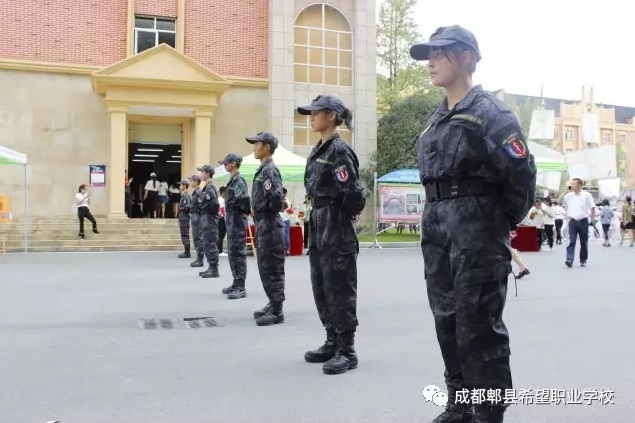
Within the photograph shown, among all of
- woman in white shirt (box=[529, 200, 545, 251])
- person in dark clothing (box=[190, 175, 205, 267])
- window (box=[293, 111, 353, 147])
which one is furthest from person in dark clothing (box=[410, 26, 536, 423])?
window (box=[293, 111, 353, 147])

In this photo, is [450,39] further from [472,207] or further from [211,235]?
[211,235]

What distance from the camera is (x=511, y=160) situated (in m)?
2.66

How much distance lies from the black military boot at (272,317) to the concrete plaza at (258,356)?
145 mm

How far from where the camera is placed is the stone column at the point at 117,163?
20266 mm

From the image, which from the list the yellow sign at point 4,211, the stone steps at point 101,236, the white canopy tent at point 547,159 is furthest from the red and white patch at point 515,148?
the stone steps at point 101,236

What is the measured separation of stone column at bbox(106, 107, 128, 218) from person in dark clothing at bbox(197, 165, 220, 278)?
10.7 metres

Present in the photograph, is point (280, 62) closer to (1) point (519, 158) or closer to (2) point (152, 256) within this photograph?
(2) point (152, 256)

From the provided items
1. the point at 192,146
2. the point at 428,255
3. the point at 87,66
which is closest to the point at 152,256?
the point at 192,146

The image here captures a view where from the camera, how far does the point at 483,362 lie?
2.64 m

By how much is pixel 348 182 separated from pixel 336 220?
0.98 ft

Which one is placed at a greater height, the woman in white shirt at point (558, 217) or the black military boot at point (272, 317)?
the woman in white shirt at point (558, 217)

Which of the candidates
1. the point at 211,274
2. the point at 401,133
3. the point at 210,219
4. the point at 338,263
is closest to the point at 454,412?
the point at 338,263

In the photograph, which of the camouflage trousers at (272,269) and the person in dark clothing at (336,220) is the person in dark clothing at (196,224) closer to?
the camouflage trousers at (272,269)

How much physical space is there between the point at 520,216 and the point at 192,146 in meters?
21.0
